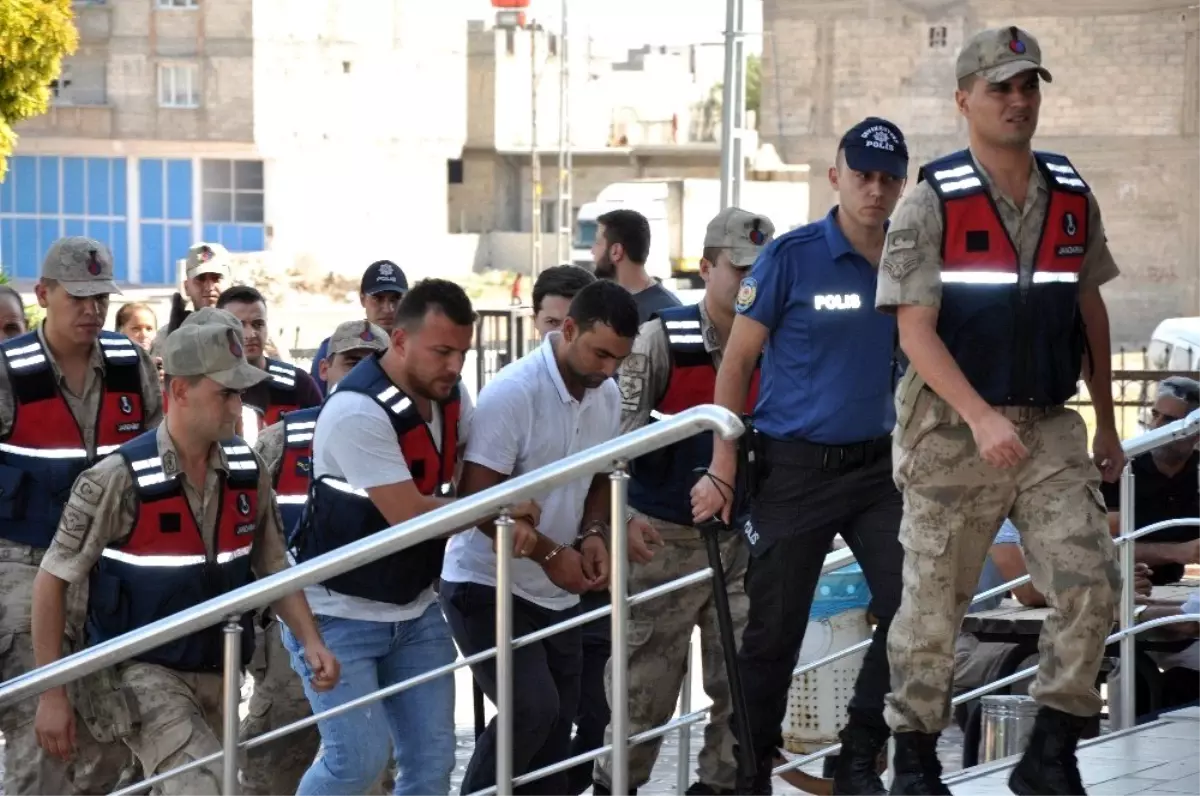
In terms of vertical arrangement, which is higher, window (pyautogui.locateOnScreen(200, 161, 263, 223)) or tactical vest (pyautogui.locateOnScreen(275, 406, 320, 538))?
window (pyautogui.locateOnScreen(200, 161, 263, 223))

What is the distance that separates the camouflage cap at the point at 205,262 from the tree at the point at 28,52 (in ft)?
42.2

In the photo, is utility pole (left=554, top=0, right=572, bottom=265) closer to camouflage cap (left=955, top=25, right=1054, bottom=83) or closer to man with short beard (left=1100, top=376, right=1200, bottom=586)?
man with short beard (left=1100, top=376, right=1200, bottom=586)

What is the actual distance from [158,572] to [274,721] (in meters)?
1.46

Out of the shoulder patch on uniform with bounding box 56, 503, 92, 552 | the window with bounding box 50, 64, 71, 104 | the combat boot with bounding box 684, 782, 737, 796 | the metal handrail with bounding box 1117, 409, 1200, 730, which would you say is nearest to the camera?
the shoulder patch on uniform with bounding box 56, 503, 92, 552

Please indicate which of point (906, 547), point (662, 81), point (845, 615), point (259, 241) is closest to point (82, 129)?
point (259, 241)

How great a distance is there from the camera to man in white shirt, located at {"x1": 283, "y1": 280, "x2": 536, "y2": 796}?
5574mm

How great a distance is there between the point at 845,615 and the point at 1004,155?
407 centimetres

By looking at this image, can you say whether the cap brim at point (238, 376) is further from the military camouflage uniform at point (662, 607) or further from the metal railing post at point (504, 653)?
the military camouflage uniform at point (662, 607)

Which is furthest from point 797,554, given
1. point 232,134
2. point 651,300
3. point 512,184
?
point 512,184

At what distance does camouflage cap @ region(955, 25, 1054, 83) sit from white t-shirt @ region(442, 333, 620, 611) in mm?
1579

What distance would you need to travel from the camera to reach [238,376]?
552cm

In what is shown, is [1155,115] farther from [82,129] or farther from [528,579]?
[528,579]

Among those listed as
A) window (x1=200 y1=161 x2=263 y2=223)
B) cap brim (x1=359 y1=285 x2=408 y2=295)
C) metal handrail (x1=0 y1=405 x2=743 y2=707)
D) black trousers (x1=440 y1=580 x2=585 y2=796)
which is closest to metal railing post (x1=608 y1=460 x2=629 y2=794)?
metal handrail (x1=0 y1=405 x2=743 y2=707)

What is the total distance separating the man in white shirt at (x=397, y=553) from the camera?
5574 mm
